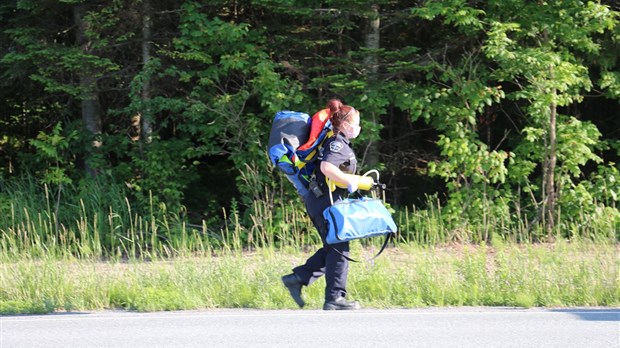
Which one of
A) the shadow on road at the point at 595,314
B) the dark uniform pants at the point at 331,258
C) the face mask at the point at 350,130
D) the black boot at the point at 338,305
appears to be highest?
the face mask at the point at 350,130

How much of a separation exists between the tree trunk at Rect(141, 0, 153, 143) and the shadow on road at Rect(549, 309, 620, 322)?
26.4ft

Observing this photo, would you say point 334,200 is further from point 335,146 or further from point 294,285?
point 294,285

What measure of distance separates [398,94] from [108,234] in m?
4.90

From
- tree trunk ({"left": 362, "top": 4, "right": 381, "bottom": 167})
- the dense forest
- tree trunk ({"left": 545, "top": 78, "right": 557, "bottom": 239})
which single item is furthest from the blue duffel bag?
tree trunk ({"left": 545, "top": 78, "right": 557, "bottom": 239})

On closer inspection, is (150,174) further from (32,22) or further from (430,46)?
(430,46)

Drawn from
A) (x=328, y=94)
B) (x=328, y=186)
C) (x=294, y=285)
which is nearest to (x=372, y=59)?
(x=328, y=94)

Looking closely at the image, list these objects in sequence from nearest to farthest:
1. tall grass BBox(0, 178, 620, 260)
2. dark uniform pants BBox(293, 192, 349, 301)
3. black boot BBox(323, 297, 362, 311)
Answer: dark uniform pants BBox(293, 192, 349, 301) → black boot BBox(323, 297, 362, 311) → tall grass BBox(0, 178, 620, 260)

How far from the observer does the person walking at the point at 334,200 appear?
700 cm

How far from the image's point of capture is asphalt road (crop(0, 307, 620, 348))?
6.28 m

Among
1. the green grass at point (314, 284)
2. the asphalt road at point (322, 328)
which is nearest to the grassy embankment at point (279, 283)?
the green grass at point (314, 284)

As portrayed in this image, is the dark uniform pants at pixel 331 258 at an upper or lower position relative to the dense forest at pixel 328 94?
lower

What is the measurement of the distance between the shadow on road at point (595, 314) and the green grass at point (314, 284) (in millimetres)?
311

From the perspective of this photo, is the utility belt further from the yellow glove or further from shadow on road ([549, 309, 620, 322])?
shadow on road ([549, 309, 620, 322])

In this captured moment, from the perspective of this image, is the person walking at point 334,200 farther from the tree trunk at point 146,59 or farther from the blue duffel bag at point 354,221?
the tree trunk at point 146,59
